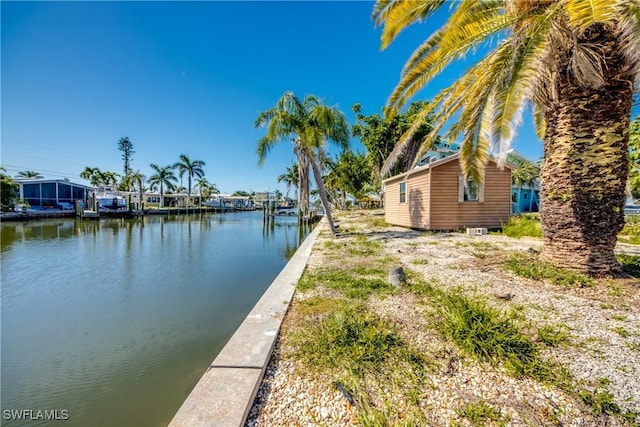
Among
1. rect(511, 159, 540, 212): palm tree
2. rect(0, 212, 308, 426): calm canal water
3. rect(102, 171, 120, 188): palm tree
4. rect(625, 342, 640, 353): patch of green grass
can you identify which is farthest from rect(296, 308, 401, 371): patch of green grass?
rect(102, 171, 120, 188): palm tree

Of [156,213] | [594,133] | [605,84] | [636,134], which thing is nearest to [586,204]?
[594,133]

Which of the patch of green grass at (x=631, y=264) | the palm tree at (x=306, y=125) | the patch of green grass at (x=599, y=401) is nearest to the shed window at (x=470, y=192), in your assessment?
the patch of green grass at (x=631, y=264)

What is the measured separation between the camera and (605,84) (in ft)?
14.0

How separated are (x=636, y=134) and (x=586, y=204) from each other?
22.7 feet

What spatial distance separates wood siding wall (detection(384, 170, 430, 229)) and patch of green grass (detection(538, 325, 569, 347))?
345 inches

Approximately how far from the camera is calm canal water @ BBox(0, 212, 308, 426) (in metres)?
2.84

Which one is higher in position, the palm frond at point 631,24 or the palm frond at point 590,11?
→ the palm frond at point 590,11

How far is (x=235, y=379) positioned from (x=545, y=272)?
208 inches

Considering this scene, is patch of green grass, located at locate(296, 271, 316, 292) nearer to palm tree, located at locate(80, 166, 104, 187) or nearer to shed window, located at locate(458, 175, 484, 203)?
shed window, located at locate(458, 175, 484, 203)

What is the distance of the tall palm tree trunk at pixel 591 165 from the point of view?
4297mm

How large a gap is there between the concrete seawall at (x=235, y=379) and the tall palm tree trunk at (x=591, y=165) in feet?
16.8

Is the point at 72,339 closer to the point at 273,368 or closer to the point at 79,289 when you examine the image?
the point at 79,289

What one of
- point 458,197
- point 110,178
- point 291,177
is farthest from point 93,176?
point 458,197

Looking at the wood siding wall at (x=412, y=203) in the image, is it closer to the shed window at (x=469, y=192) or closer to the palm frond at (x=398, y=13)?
the shed window at (x=469, y=192)
